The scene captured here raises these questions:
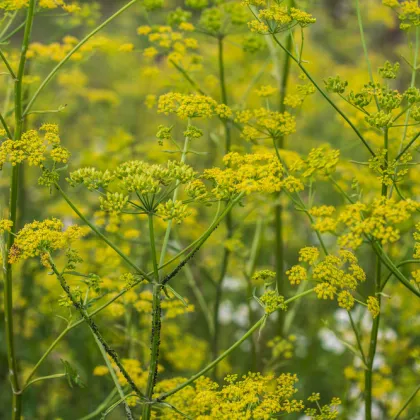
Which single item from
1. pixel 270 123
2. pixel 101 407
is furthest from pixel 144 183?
pixel 101 407

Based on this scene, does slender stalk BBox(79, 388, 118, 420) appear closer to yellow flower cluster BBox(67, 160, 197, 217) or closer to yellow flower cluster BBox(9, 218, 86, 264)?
yellow flower cluster BBox(9, 218, 86, 264)

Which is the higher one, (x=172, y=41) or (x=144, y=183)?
(x=172, y=41)

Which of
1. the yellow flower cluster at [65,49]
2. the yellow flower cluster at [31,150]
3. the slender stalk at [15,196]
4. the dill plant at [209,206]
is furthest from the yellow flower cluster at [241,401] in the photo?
the yellow flower cluster at [65,49]

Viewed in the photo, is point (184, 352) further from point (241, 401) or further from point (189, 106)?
point (189, 106)

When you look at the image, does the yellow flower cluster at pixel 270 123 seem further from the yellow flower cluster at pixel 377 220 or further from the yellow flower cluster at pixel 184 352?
the yellow flower cluster at pixel 184 352

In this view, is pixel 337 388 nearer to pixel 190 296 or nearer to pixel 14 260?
pixel 190 296

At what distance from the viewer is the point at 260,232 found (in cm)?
401

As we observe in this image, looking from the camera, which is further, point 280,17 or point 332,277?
point 280,17

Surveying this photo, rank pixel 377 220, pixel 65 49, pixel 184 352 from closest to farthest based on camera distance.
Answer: pixel 377 220 < pixel 65 49 < pixel 184 352

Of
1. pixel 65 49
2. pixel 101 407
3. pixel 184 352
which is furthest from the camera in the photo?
pixel 184 352

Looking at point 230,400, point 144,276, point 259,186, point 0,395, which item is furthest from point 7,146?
point 0,395

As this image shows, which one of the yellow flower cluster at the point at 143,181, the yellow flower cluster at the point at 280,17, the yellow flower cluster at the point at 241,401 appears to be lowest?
the yellow flower cluster at the point at 241,401

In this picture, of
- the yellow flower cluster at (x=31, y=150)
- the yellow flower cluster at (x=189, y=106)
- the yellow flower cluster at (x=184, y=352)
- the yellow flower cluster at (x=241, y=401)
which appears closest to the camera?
the yellow flower cluster at (x=241, y=401)

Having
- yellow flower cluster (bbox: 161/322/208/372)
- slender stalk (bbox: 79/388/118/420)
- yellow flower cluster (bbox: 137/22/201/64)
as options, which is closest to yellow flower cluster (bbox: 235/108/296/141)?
yellow flower cluster (bbox: 137/22/201/64)
